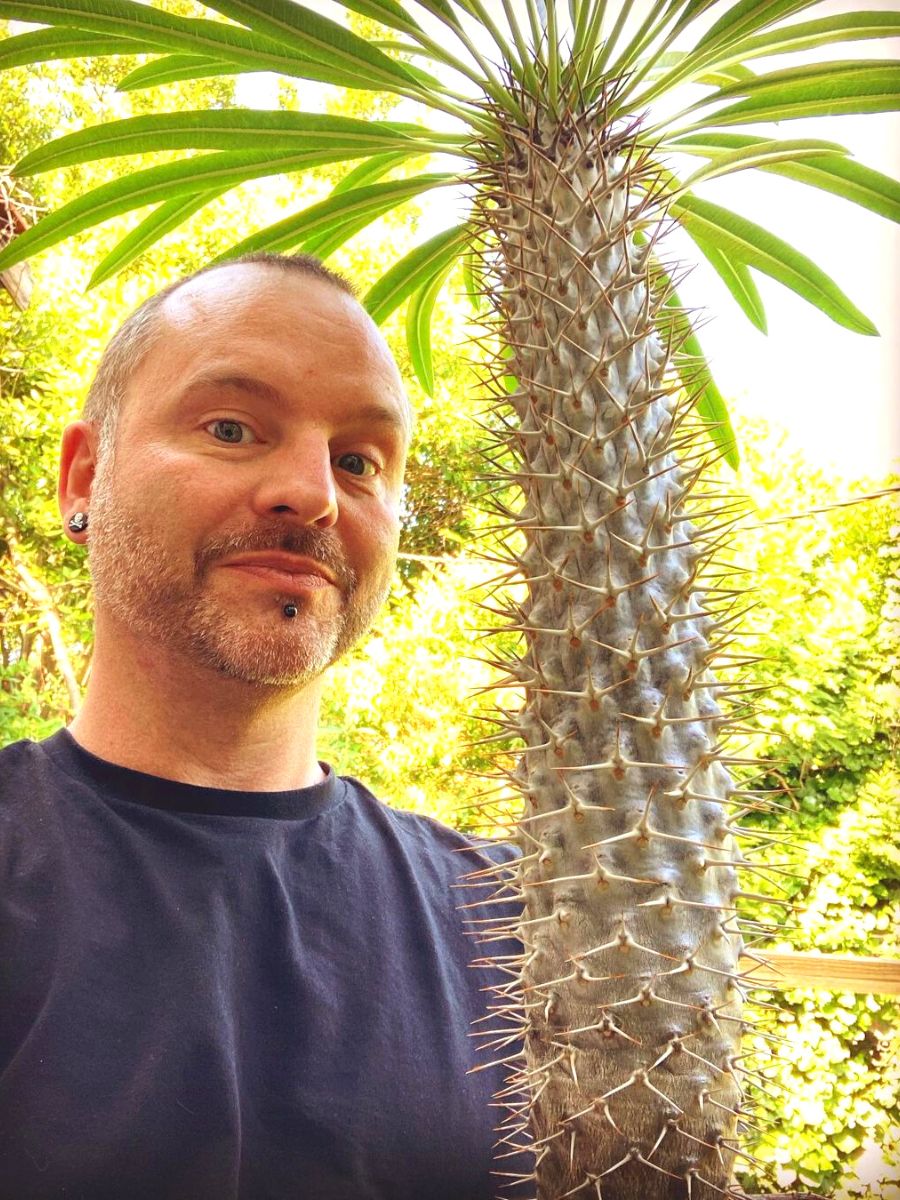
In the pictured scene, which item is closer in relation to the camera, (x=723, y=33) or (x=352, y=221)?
(x=723, y=33)

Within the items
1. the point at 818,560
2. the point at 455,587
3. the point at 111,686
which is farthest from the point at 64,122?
the point at 111,686

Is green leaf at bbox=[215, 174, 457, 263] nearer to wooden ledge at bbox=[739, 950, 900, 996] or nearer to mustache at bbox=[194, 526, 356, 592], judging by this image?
mustache at bbox=[194, 526, 356, 592]

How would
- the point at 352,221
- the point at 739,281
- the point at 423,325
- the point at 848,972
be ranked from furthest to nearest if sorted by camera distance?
the point at 848,972 < the point at 423,325 < the point at 739,281 < the point at 352,221

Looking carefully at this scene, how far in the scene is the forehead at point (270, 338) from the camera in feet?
3.19

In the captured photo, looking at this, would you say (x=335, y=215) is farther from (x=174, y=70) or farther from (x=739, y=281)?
(x=739, y=281)

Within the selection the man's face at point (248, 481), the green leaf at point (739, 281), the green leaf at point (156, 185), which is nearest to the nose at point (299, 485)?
the man's face at point (248, 481)

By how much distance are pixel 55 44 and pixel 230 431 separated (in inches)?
17.2

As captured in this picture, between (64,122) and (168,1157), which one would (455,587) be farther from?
(168,1157)

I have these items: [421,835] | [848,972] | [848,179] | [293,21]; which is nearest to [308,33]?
[293,21]

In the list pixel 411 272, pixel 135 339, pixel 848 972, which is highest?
pixel 411 272

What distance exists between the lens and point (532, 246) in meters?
0.74

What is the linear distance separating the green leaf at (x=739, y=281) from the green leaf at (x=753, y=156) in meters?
0.26

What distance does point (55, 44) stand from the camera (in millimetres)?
1023

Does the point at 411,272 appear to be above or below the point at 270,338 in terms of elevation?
above
